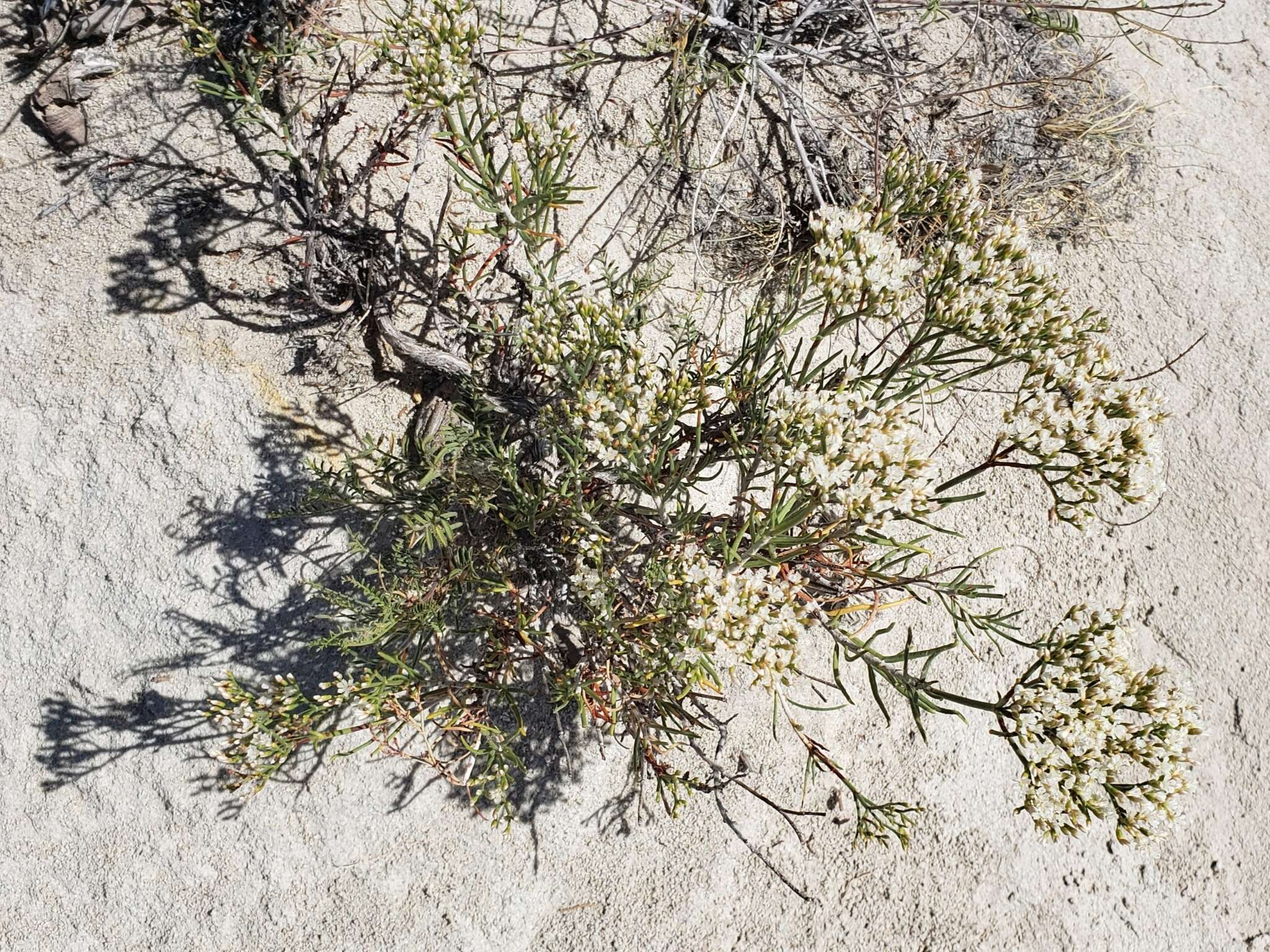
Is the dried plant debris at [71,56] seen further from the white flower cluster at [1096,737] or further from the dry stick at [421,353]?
the white flower cluster at [1096,737]

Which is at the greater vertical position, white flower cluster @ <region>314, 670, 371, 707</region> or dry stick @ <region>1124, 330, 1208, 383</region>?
dry stick @ <region>1124, 330, 1208, 383</region>

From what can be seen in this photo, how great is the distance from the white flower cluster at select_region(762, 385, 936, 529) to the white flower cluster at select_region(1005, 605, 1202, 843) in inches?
19.2

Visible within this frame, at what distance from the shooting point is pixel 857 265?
2.04 metres

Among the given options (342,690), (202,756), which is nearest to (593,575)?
(342,690)

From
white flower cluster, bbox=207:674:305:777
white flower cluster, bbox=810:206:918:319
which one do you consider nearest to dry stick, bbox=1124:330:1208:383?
white flower cluster, bbox=810:206:918:319

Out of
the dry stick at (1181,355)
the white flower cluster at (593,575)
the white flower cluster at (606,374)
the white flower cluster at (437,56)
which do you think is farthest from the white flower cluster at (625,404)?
Answer: the dry stick at (1181,355)

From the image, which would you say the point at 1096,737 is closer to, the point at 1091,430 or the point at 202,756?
the point at 1091,430

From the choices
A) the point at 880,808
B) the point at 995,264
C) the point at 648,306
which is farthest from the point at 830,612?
the point at 648,306

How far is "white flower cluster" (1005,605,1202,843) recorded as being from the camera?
1913mm

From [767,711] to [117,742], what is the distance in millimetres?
2105

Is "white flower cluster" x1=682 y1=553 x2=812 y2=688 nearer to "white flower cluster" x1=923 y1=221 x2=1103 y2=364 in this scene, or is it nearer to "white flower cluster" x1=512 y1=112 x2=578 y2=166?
"white flower cluster" x1=923 y1=221 x2=1103 y2=364

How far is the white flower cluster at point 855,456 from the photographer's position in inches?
73.6

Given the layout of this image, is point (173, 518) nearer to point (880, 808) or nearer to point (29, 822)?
point (29, 822)

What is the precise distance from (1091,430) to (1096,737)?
676mm
